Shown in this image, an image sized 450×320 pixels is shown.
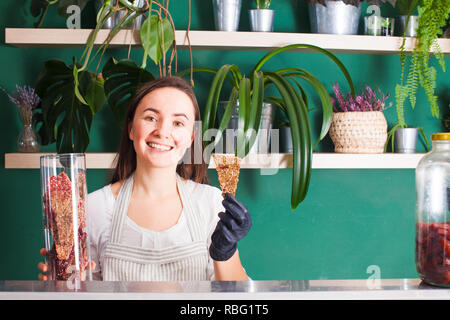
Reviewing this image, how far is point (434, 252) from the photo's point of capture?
2.41 feet

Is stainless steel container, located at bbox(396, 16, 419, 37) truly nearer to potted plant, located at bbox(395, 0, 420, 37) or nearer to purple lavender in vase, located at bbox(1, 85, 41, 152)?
potted plant, located at bbox(395, 0, 420, 37)

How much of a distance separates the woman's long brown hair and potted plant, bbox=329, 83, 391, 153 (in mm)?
546

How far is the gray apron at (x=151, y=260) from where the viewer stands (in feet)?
4.51

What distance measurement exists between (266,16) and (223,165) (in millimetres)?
947

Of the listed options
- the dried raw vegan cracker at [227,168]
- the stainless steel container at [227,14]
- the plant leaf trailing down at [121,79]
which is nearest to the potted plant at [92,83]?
the plant leaf trailing down at [121,79]

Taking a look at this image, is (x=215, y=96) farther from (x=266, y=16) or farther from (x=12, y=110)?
(x=12, y=110)

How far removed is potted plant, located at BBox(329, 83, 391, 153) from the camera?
1671 millimetres

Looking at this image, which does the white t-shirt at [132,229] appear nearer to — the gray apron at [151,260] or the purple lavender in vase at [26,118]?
the gray apron at [151,260]

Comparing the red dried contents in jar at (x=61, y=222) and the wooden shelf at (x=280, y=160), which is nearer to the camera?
the red dried contents in jar at (x=61, y=222)

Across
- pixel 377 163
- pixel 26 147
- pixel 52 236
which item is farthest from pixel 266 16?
pixel 52 236

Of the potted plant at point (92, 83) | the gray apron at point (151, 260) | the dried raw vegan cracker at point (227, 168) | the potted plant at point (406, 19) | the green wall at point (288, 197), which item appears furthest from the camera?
the green wall at point (288, 197)

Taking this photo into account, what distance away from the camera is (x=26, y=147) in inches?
65.4

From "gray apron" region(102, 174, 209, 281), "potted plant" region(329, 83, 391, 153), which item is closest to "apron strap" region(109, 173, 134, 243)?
"gray apron" region(102, 174, 209, 281)

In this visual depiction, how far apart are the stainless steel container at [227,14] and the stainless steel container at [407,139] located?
0.80 meters
